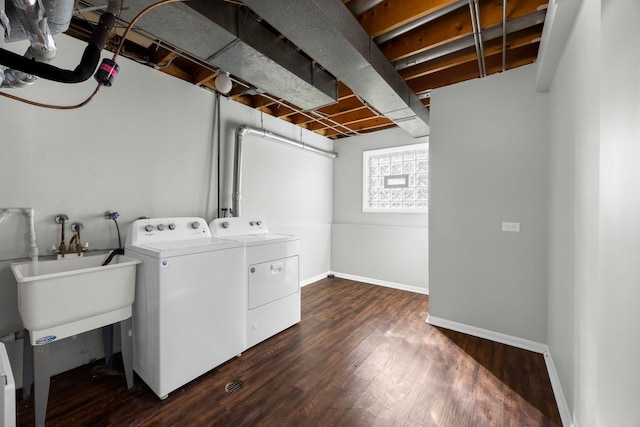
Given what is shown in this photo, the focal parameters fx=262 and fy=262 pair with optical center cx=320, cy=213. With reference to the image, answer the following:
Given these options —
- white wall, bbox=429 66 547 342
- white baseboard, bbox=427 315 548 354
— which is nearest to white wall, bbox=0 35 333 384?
white wall, bbox=429 66 547 342

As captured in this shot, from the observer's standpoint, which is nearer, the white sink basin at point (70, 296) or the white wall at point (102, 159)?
the white sink basin at point (70, 296)

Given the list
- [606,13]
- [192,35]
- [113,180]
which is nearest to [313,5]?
[192,35]

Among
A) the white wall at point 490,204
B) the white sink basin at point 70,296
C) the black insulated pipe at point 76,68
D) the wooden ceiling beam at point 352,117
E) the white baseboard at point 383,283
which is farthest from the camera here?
the white baseboard at point 383,283

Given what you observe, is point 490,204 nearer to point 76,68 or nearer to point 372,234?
point 372,234

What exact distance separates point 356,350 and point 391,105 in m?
2.41

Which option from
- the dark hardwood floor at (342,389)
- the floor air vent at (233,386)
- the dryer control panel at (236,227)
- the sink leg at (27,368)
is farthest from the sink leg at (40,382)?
the dryer control panel at (236,227)

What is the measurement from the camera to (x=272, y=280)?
2484 millimetres

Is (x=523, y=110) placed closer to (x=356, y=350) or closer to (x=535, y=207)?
(x=535, y=207)

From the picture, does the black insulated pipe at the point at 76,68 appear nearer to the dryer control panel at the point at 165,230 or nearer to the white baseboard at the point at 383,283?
the dryer control panel at the point at 165,230

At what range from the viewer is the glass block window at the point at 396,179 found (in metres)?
4.07

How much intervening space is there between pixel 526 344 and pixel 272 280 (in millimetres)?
2360

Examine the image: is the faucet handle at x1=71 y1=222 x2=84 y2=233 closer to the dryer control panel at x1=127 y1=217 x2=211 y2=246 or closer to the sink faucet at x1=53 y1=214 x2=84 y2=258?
the sink faucet at x1=53 y1=214 x2=84 y2=258

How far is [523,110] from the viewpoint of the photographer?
2.32 m

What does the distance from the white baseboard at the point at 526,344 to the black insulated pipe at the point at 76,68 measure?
2.87 meters
